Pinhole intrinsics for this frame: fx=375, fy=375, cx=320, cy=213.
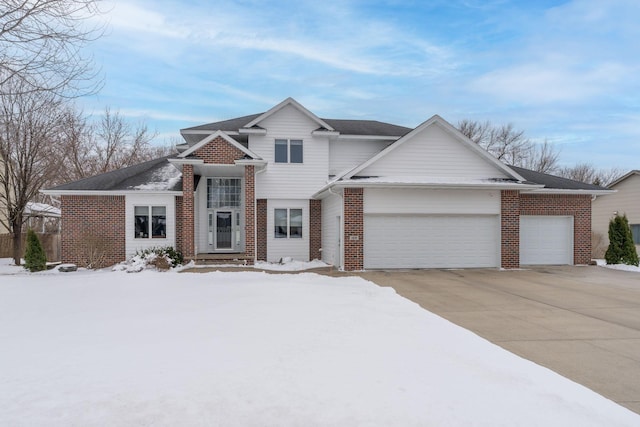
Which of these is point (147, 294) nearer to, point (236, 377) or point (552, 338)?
point (236, 377)

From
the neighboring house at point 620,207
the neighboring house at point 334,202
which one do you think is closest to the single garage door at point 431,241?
the neighboring house at point 334,202

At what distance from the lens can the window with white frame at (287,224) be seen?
59.2 ft

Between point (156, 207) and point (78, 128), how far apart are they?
1478 cm

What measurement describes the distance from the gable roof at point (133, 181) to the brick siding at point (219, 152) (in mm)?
2249

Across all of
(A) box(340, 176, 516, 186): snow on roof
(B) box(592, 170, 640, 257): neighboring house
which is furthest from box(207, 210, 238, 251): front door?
(B) box(592, 170, 640, 257): neighboring house

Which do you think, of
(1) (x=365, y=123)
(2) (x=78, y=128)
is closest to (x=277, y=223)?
(1) (x=365, y=123)

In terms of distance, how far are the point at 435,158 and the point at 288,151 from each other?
684cm

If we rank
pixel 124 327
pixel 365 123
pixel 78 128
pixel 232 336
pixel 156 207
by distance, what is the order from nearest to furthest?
pixel 232 336
pixel 124 327
pixel 156 207
pixel 365 123
pixel 78 128

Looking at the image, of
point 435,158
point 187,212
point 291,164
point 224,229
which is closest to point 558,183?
point 435,158

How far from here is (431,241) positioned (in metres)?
15.2

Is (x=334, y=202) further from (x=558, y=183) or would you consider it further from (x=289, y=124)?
(x=558, y=183)

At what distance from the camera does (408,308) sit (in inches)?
326

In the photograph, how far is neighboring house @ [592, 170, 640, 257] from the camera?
Answer: 75.8ft

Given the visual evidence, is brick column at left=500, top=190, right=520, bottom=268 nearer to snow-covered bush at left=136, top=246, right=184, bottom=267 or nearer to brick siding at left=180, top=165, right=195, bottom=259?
brick siding at left=180, top=165, right=195, bottom=259
